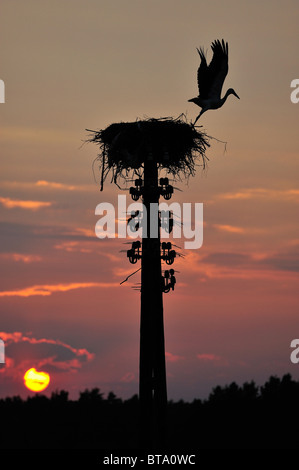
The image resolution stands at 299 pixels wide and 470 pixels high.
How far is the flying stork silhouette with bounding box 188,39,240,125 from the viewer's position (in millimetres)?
32594

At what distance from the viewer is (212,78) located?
107 feet

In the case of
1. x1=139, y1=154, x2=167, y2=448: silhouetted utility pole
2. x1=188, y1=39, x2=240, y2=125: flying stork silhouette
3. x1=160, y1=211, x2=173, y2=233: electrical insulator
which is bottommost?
x1=139, y1=154, x2=167, y2=448: silhouetted utility pole

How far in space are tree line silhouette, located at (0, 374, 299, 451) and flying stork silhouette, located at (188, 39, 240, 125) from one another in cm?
2963

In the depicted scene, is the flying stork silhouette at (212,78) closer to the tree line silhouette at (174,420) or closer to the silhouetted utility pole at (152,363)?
the silhouetted utility pole at (152,363)

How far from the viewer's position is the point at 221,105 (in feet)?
110

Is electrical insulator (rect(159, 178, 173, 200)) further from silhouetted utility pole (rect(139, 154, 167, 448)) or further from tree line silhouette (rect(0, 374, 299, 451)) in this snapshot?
tree line silhouette (rect(0, 374, 299, 451))

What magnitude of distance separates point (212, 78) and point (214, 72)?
201mm

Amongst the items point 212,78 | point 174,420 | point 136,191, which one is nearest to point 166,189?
point 136,191

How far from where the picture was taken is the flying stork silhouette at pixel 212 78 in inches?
1283

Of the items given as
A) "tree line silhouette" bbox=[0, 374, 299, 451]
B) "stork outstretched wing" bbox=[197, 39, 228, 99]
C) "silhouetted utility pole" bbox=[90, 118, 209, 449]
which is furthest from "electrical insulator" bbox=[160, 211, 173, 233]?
"tree line silhouette" bbox=[0, 374, 299, 451]
